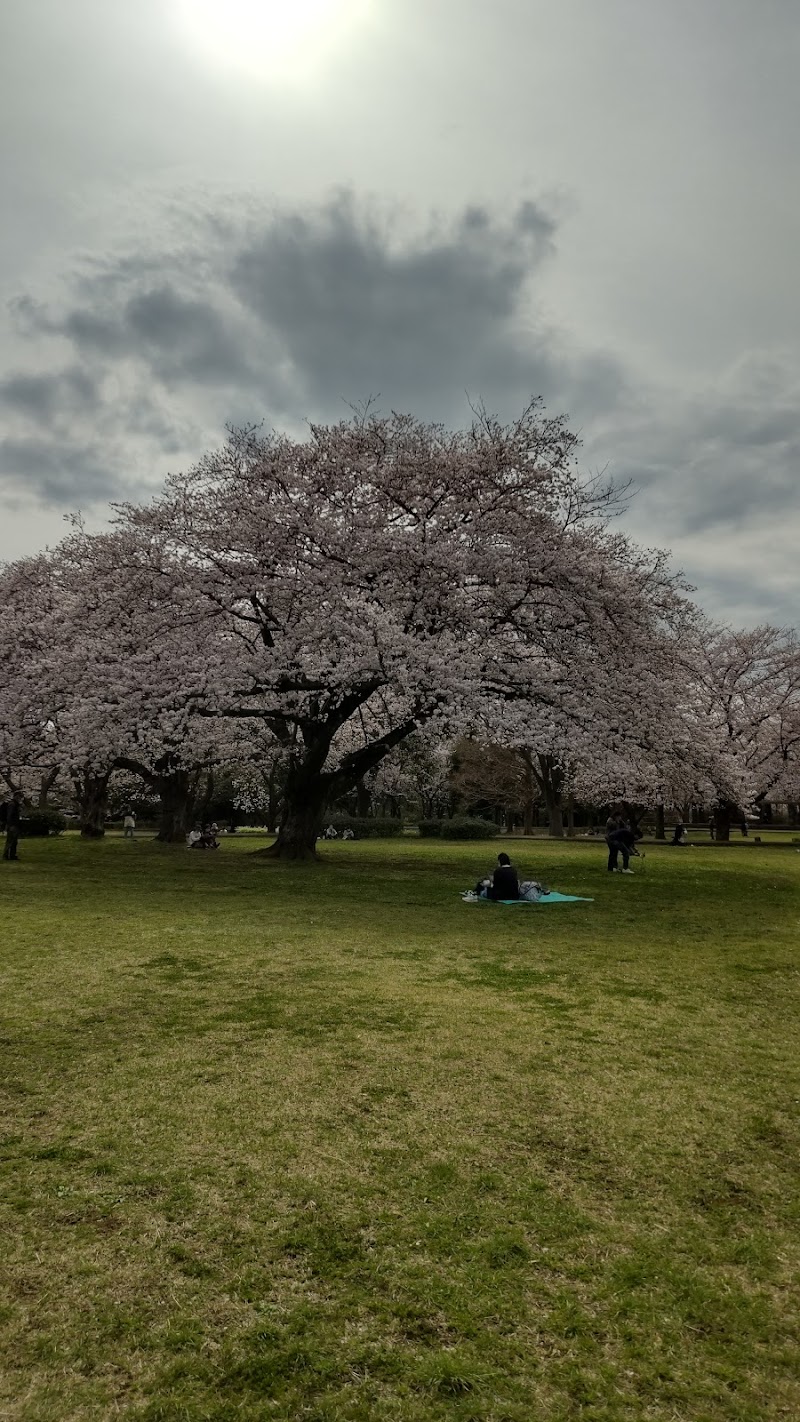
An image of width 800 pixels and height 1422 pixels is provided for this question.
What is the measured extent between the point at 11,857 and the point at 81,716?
7.51 m

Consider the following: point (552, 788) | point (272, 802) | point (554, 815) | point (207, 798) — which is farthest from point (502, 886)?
point (272, 802)

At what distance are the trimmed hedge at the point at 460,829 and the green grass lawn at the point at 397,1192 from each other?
34.7 metres

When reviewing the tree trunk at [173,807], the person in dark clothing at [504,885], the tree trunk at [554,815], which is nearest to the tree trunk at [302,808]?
the person in dark clothing at [504,885]

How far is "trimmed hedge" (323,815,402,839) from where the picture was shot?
45500 mm

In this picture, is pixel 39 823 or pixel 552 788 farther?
pixel 552 788

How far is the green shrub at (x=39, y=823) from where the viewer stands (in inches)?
1531

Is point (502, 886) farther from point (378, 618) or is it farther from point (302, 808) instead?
point (302, 808)

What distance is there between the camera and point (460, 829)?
1746 inches

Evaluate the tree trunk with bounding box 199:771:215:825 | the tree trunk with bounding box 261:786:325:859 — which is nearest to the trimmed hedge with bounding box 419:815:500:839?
the tree trunk with bounding box 199:771:215:825

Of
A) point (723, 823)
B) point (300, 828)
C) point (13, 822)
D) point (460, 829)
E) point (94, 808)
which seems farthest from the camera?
point (460, 829)

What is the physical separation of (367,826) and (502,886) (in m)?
31.0

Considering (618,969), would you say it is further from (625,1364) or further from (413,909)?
(625,1364)

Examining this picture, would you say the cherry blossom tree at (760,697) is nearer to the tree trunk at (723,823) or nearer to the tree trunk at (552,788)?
the tree trunk at (723,823)

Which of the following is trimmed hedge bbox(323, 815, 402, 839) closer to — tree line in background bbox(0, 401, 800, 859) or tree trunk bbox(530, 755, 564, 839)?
tree trunk bbox(530, 755, 564, 839)
